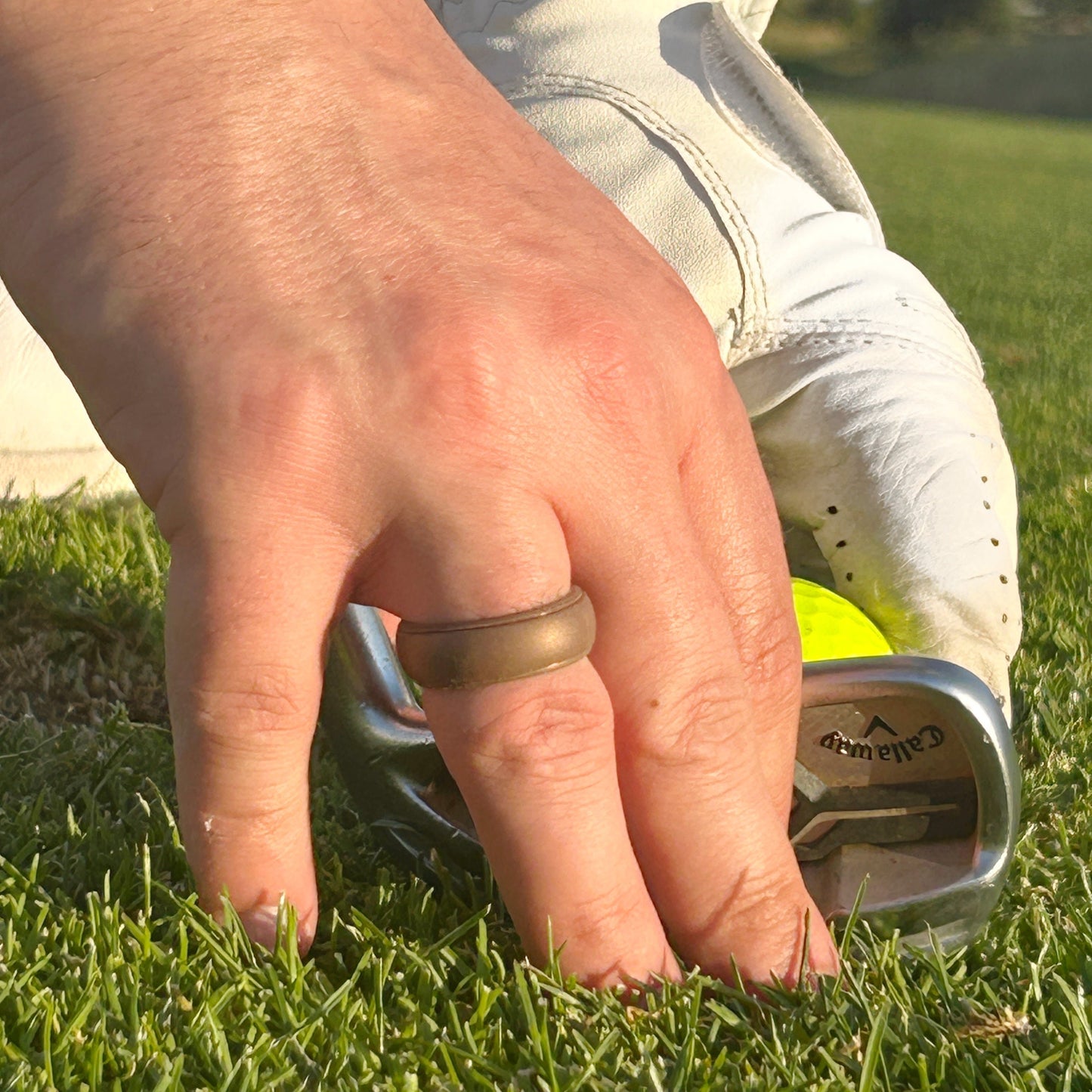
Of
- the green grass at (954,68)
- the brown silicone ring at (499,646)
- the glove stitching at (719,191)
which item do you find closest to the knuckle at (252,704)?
the brown silicone ring at (499,646)

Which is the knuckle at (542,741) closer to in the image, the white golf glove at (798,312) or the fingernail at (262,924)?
the fingernail at (262,924)

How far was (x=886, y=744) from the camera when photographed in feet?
5.36

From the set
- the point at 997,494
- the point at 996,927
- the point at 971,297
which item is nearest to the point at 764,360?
the point at 997,494

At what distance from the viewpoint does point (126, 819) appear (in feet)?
5.77

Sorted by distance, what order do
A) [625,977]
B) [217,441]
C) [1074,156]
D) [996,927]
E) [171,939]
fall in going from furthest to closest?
1. [1074,156]
2. [996,927]
3. [171,939]
4. [625,977]
5. [217,441]

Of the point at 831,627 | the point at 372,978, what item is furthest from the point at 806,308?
the point at 372,978

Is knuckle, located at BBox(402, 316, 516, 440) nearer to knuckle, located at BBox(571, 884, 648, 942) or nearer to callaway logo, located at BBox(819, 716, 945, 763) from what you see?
knuckle, located at BBox(571, 884, 648, 942)

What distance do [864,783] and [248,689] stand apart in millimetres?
792

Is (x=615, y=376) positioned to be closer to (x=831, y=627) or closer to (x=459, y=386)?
(x=459, y=386)

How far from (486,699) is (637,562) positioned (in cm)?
20

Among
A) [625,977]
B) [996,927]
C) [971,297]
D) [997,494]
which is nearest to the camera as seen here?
[625,977]

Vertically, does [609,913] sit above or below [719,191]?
below

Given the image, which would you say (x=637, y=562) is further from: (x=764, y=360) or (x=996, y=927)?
(x=764, y=360)

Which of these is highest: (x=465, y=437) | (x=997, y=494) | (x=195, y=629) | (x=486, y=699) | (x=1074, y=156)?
(x=465, y=437)
